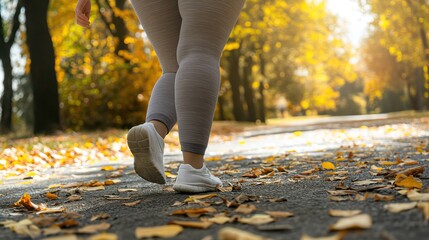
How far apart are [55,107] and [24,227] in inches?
437

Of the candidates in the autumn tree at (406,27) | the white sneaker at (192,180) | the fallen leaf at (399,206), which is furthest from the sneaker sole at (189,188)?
the autumn tree at (406,27)

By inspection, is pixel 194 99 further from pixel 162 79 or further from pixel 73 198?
pixel 73 198

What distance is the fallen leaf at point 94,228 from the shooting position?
6.09 feet

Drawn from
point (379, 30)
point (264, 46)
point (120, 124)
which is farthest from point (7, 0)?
point (379, 30)

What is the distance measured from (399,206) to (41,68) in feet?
38.7

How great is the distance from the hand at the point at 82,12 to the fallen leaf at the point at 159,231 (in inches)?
65.8

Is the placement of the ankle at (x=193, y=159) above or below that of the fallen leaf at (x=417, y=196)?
above

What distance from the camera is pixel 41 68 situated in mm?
12602

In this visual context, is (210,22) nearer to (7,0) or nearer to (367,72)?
(7,0)

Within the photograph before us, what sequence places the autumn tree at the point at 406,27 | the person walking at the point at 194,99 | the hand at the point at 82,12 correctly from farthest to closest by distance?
the autumn tree at the point at 406,27, the hand at the point at 82,12, the person walking at the point at 194,99

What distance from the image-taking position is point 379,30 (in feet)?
106

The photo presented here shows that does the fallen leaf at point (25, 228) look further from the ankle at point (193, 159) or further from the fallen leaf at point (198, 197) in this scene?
the ankle at point (193, 159)

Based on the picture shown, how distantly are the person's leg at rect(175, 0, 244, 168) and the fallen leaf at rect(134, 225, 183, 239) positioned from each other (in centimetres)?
82

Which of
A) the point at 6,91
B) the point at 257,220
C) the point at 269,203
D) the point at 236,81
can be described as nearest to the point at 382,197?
the point at 269,203
